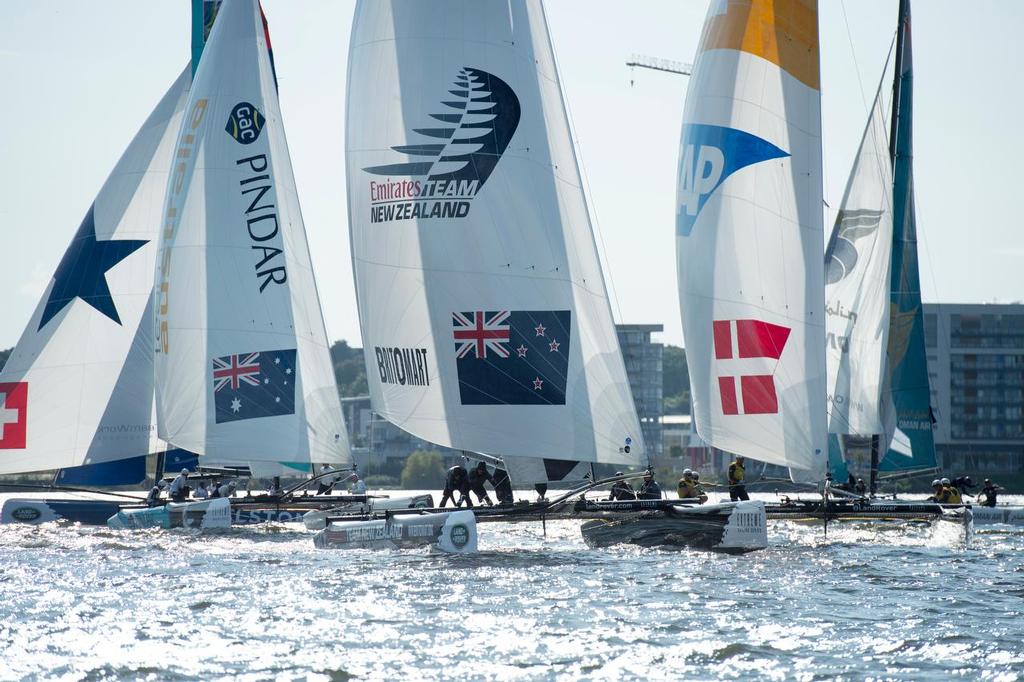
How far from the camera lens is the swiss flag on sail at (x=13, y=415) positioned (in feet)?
116

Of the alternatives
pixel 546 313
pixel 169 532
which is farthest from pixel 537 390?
pixel 169 532

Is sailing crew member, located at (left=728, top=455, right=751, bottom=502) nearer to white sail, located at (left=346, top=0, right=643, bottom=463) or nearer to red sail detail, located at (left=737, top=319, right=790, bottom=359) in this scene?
white sail, located at (left=346, top=0, right=643, bottom=463)

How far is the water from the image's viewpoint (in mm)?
14844

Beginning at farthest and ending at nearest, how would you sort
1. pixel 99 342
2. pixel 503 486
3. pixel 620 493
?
pixel 99 342 < pixel 620 493 < pixel 503 486

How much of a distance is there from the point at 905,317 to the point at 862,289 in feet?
4.68

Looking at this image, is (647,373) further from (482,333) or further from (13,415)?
(482,333)

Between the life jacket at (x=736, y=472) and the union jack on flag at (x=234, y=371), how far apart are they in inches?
460

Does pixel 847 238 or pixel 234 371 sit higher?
pixel 847 238

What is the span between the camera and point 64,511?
32969mm

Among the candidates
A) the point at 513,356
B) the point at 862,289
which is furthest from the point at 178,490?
the point at 862,289

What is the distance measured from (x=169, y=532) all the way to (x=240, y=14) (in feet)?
42.6

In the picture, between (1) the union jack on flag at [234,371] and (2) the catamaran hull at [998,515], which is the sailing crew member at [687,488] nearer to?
(2) the catamaran hull at [998,515]

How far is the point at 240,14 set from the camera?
3453 cm

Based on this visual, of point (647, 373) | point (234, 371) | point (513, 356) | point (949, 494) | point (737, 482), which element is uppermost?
point (647, 373)
